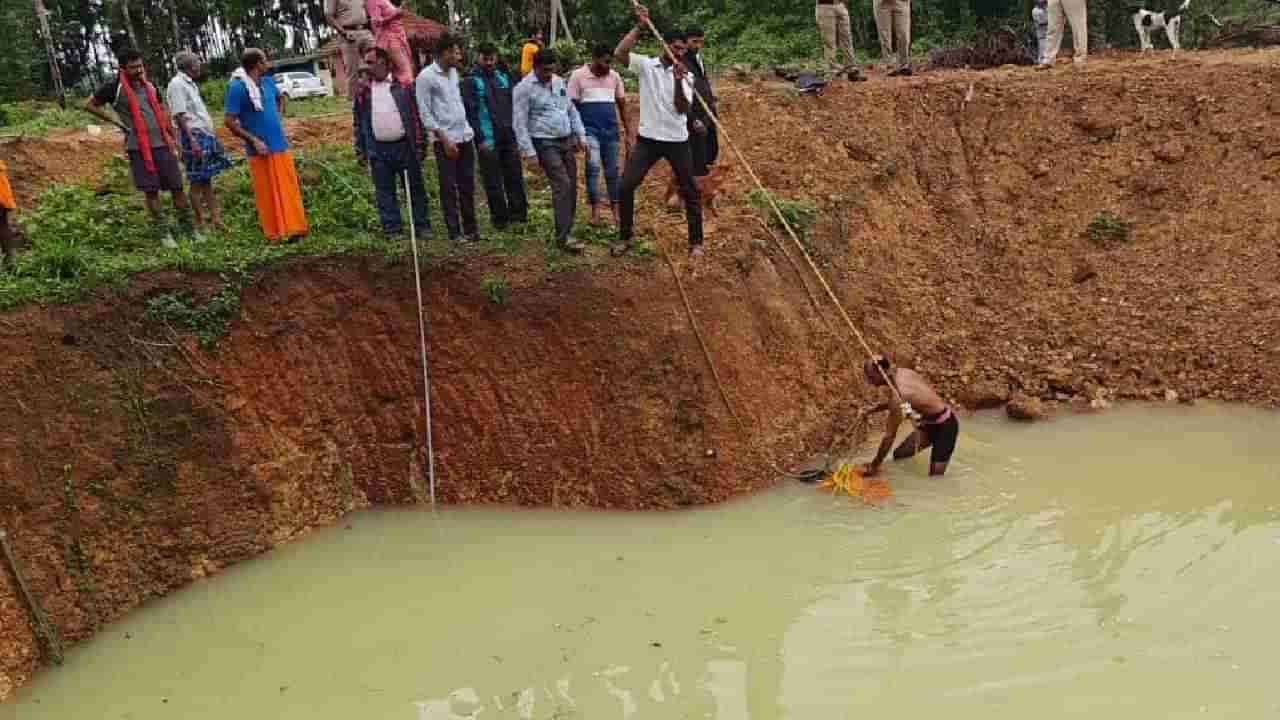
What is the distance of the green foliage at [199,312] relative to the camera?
711 centimetres

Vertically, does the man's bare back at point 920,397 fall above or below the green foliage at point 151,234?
below

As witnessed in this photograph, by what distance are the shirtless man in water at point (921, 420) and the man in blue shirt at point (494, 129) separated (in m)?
3.45

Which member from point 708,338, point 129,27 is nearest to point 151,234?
point 708,338

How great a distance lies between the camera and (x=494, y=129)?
8016 mm

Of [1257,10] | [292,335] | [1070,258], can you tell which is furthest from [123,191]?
[1257,10]

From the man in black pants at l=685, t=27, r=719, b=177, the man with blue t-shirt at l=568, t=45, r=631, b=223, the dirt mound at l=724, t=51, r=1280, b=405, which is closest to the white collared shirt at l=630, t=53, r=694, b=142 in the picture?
the man in black pants at l=685, t=27, r=719, b=177

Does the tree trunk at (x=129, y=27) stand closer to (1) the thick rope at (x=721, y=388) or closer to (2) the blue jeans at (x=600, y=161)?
(2) the blue jeans at (x=600, y=161)

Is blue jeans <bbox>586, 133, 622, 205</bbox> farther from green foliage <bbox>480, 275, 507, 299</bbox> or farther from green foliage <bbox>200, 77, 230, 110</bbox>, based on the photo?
green foliage <bbox>200, 77, 230, 110</bbox>

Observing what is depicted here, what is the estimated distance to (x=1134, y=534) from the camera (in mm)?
6668

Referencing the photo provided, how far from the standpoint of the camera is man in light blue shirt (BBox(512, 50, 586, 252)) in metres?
7.58

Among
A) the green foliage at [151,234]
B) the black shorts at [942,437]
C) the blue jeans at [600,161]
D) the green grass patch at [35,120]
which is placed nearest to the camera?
the green foliage at [151,234]

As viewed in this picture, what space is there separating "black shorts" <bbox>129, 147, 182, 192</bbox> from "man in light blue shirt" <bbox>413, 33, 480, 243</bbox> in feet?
7.16

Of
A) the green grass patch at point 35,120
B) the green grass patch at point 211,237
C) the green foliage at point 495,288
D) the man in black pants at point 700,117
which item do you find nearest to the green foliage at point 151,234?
the green grass patch at point 211,237

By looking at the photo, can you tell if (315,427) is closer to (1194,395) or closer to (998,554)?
(998,554)
